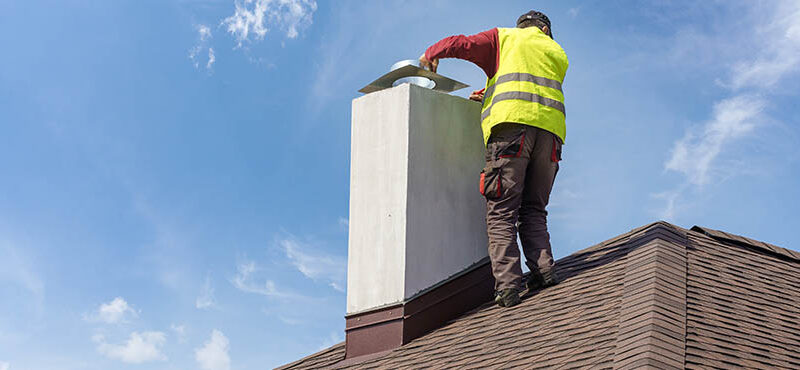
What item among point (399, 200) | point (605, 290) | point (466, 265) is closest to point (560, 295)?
point (605, 290)

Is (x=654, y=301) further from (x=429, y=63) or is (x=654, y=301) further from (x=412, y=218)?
(x=429, y=63)

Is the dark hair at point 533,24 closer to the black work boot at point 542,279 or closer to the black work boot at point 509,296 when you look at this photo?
the black work boot at point 542,279

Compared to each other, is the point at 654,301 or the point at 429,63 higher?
the point at 429,63

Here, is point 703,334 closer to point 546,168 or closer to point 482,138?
point 546,168

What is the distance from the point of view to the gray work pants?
6.47 m

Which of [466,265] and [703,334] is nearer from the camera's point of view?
[703,334]

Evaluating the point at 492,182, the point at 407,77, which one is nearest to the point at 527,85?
the point at 492,182

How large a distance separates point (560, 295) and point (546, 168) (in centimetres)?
94

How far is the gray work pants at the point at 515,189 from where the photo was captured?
6473 millimetres

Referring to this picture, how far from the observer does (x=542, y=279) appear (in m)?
6.78

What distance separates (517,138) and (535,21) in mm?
1139

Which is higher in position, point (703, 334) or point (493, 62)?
point (493, 62)

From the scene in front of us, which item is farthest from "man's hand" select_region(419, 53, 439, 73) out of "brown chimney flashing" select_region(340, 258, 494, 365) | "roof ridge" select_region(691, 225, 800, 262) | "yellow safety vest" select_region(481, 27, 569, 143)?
"roof ridge" select_region(691, 225, 800, 262)

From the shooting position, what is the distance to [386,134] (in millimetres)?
6930
